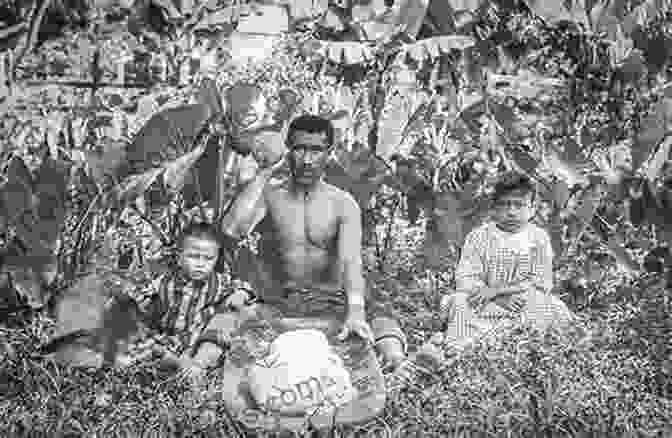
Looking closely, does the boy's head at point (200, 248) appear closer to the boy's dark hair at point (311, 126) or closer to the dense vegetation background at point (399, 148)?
the dense vegetation background at point (399, 148)

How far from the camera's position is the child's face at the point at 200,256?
387 centimetres

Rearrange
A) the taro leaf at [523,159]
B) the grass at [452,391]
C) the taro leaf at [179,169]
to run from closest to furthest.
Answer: the grass at [452,391] < the taro leaf at [179,169] < the taro leaf at [523,159]

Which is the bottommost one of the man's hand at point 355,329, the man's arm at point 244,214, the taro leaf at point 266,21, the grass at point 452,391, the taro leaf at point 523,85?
the grass at point 452,391

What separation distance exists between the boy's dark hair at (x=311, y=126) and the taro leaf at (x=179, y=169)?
49 centimetres

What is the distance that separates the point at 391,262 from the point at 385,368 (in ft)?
1.74

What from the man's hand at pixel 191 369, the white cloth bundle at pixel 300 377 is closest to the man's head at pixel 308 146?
the white cloth bundle at pixel 300 377

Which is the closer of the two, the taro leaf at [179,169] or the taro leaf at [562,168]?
the taro leaf at [179,169]

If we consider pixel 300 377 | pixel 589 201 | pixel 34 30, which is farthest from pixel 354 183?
pixel 34 30

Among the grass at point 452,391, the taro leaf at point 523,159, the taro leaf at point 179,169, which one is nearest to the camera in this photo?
the grass at point 452,391

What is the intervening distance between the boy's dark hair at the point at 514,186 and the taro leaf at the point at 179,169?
5.02ft

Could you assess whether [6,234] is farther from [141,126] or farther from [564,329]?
[564,329]

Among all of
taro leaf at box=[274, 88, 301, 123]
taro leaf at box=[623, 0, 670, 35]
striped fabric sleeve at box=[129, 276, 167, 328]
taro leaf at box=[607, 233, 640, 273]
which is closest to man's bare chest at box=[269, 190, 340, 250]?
taro leaf at box=[274, 88, 301, 123]

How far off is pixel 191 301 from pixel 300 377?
2.20 ft

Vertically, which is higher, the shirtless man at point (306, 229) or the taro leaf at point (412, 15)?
the taro leaf at point (412, 15)
